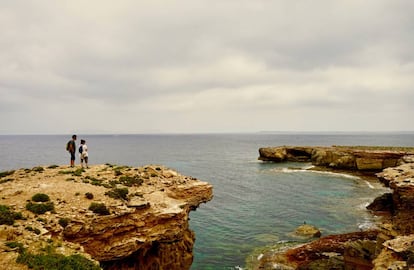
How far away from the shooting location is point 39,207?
62.6 ft

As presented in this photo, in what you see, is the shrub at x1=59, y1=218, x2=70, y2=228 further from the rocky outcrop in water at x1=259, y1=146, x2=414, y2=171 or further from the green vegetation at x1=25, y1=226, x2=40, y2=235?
the rocky outcrop in water at x1=259, y1=146, x2=414, y2=171

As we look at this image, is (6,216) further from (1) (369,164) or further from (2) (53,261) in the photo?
(1) (369,164)

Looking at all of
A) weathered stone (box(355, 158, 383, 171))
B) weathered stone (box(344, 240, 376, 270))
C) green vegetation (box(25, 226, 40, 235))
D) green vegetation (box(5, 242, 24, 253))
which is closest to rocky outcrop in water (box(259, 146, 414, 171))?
weathered stone (box(355, 158, 383, 171))

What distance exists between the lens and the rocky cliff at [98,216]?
16250mm

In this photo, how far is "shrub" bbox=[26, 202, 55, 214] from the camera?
740 inches

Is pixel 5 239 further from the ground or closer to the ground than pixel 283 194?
further from the ground

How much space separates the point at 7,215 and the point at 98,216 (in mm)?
5212

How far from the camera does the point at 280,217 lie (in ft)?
161

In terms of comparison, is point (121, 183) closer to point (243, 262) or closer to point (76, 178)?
point (76, 178)

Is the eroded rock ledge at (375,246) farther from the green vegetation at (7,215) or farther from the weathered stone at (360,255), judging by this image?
the green vegetation at (7,215)

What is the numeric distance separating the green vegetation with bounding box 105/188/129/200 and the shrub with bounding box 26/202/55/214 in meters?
4.31

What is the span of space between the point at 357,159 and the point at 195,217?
68.0 metres

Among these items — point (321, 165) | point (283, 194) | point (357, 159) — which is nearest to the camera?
point (283, 194)

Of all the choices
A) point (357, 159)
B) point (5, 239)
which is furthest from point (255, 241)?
point (357, 159)
